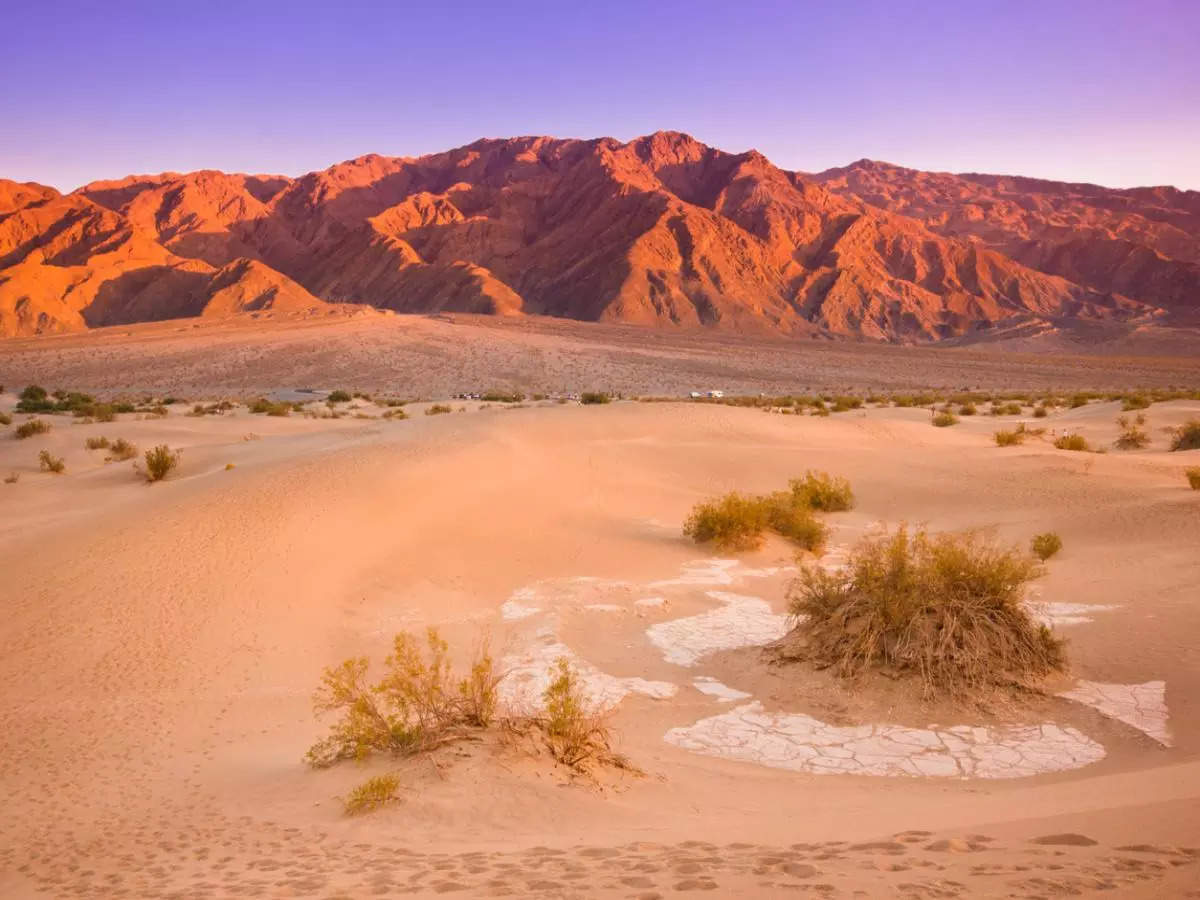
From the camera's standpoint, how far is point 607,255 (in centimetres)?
10744

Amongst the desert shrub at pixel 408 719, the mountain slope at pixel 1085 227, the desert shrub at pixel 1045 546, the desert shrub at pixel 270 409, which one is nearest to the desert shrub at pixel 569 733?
the desert shrub at pixel 408 719

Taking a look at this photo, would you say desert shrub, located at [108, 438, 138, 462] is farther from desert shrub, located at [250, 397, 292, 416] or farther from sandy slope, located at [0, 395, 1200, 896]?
desert shrub, located at [250, 397, 292, 416]

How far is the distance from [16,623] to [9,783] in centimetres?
390

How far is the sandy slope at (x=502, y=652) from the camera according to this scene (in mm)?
4742

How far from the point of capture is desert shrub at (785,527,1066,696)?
795 centimetres

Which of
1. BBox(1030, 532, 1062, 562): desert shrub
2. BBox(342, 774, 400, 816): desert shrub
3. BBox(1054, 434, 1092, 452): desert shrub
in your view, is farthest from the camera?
BBox(1054, 434, 1092, 452): desert shrub

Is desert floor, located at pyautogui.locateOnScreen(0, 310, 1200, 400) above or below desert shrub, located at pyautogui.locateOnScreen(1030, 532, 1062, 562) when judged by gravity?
above

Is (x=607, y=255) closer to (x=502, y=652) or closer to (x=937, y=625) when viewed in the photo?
(x=502, y=652)

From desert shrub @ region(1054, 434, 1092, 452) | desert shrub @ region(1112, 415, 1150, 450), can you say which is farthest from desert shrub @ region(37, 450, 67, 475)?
desert shrub @ region(1112, 415, 1150, 450)

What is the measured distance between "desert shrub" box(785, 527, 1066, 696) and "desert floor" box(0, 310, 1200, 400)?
40.1 m

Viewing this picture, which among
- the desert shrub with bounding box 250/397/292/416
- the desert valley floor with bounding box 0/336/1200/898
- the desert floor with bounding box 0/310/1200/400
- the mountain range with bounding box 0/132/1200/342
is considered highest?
the mountain range with bounding box 0/132/1200/342

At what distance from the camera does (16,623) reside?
9.77 meters

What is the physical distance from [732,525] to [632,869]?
9.43 metres

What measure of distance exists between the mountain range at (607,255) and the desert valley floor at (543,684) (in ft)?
241
